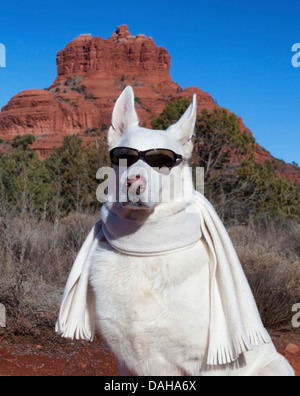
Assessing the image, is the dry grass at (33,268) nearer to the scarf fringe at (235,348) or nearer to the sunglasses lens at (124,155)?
the sunglasses lens at (124,155)

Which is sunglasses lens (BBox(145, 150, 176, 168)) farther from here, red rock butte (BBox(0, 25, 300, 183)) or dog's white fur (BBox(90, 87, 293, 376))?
red rock butte (BBox(0, 25, 300, 183))

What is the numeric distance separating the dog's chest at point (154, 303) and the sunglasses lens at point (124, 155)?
58 centimetres

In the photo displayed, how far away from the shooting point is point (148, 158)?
2543 millimetres

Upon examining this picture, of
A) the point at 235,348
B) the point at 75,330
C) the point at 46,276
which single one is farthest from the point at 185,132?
the point at 46,276

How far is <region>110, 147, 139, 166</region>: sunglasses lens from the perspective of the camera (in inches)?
101

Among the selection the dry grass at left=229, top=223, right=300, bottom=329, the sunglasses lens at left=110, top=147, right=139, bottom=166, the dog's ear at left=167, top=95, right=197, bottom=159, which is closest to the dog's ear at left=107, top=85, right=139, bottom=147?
the sunglasses lens at left=110, top=147, right=139, bottom=166

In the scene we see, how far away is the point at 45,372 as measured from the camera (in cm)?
463

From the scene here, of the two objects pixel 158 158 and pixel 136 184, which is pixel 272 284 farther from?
pixel 136 184

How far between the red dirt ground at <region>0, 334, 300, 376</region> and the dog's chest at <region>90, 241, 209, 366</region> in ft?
8.53

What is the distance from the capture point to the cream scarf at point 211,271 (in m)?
2.42

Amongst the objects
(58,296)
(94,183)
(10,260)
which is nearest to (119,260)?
(58,296)

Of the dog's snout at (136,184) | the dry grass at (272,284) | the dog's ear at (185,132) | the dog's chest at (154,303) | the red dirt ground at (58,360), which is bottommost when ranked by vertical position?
the red dirt ground at (58,360)

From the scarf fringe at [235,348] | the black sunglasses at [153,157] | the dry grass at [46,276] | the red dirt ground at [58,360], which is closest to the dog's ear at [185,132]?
the black sunglasses at [153,157]

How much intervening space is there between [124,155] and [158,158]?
0.21 metres
